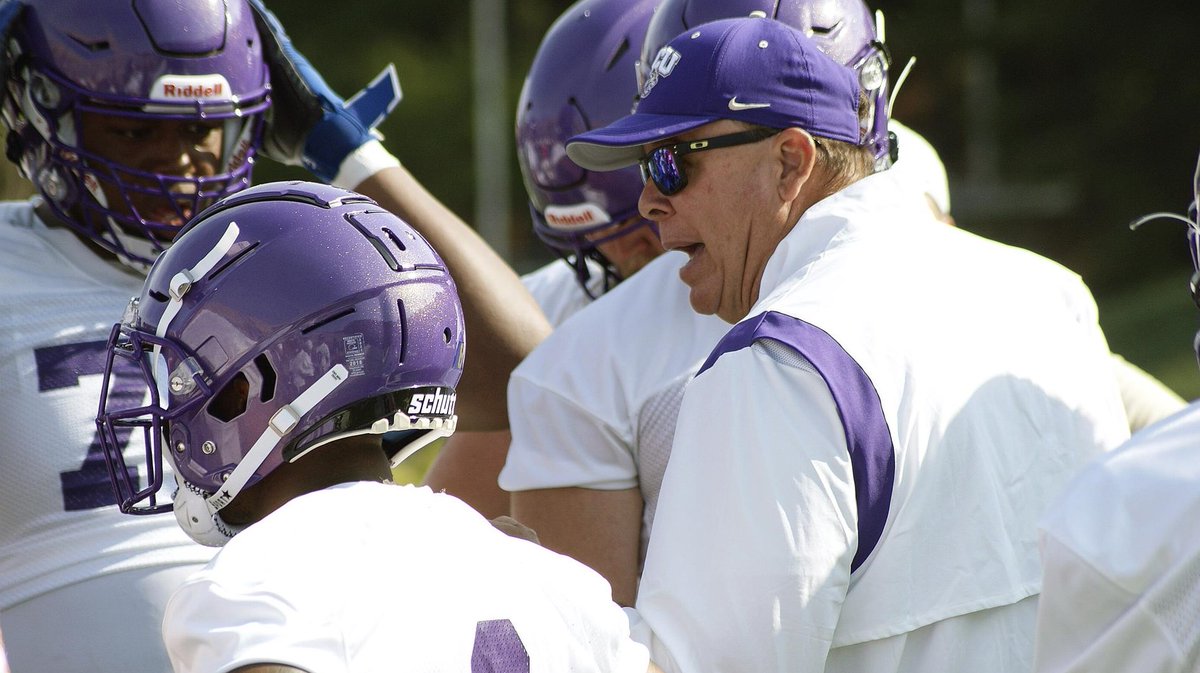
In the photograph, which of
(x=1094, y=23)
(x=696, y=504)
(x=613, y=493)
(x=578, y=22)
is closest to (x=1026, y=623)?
(x=696, y=504)

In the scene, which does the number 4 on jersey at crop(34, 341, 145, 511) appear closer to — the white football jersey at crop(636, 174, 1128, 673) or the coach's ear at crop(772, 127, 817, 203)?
the white football jersey at crop(636, 174, 1128, 673)

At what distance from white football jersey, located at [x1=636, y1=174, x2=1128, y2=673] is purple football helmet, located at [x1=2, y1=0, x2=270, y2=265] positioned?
135 centimetres

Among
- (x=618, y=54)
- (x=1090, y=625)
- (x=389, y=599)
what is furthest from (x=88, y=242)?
(x=1090, y=625)

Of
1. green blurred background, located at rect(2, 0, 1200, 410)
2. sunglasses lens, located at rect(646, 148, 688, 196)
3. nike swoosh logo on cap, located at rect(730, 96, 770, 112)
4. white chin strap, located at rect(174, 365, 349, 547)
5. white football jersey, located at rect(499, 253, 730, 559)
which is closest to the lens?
white chin strap, located at rect(174, 365, 349, 547)

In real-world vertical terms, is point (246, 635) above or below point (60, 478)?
above

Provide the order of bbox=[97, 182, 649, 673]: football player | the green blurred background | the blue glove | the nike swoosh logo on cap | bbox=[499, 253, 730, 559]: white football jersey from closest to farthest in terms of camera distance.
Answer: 1. bbox=[97, 182, 649, 673]: football player
2. the nike swoosh logo on cap
3. bbox=[499, 253, 730, 559]: white football jersey
4. the blue glove
5. the green blurred background

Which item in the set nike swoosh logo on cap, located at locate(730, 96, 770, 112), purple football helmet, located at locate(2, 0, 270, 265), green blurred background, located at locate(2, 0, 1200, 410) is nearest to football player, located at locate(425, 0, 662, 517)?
purple football helmet, located at locate(2, 0, 270, 265)

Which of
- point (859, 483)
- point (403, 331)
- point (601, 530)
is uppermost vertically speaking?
point (403, 331)

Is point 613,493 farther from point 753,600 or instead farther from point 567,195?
point 567,195

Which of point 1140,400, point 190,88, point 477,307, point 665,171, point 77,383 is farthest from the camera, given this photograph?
point 1140,400

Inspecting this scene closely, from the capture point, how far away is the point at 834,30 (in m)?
2.92

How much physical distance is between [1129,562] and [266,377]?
1.21 metres

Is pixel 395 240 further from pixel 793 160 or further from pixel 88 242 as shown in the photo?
pixel 88 242

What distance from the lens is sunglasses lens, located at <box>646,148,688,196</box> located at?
8.83 ft
